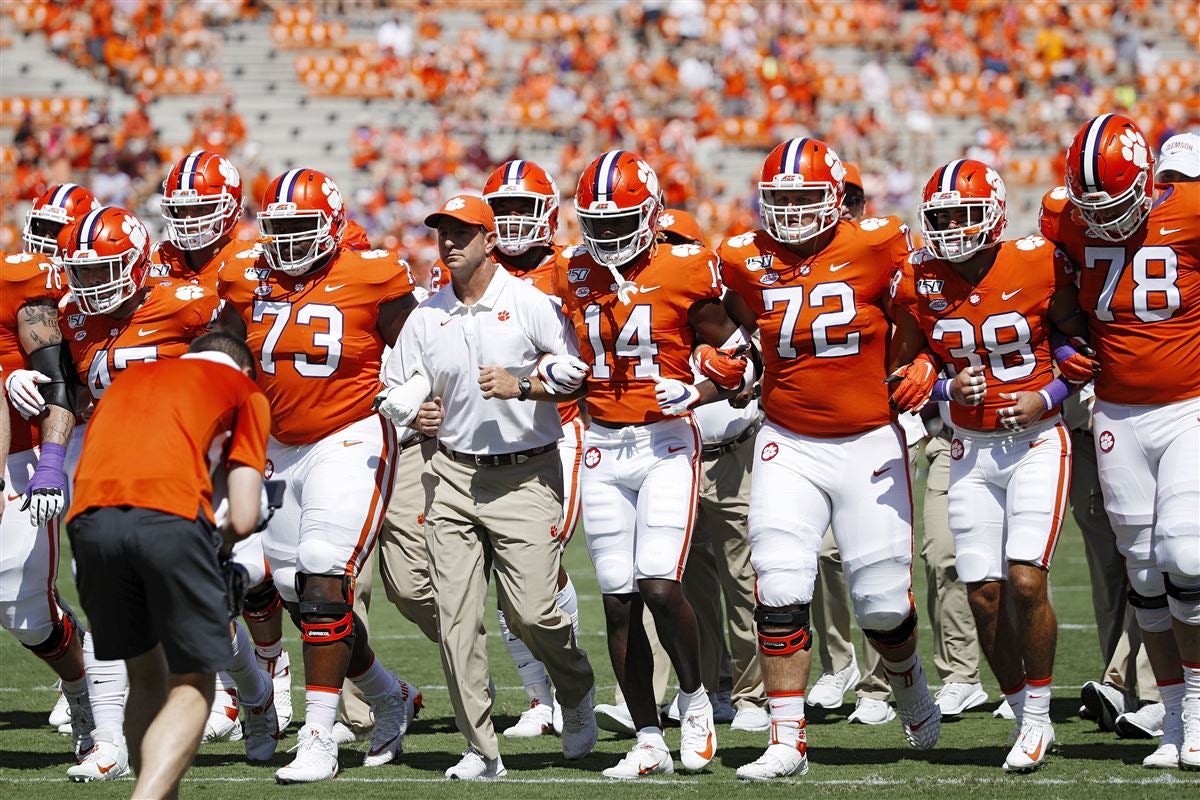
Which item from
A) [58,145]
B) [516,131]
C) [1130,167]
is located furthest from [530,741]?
[516,131]

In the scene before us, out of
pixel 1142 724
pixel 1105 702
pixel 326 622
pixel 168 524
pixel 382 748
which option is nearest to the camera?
pixel 168 524

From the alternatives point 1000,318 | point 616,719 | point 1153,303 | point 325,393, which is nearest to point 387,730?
point 616,719

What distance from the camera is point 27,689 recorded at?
314 inches

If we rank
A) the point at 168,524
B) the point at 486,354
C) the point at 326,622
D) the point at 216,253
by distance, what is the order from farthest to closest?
the point at 216,253 < the point at 486,354 < the point at 326,622 < the point at 168,524

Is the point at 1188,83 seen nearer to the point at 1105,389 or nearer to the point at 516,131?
the point at 516,131

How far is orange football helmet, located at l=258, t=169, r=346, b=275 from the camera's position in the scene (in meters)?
6.13

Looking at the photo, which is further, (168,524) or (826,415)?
(826,415)

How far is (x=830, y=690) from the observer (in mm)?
7324

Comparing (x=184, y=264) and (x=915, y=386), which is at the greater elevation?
(x=184, y=264)

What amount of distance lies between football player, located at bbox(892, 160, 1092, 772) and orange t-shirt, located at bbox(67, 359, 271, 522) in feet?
7.88

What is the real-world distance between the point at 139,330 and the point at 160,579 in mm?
1967

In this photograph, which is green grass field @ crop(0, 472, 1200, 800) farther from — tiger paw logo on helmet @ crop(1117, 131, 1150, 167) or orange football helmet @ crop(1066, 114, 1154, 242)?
tiger paw logo on helmet @ crop(1117, 131, 1150, 167)

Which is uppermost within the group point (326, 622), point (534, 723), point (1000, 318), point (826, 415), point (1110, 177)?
point (1110, 177)

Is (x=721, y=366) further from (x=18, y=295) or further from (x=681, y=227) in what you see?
(x=18, y=295)
